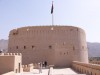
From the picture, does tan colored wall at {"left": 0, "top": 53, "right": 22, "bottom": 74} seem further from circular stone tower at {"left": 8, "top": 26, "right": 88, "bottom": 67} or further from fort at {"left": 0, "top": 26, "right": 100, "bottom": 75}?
circular stone tower at {"left": 8, "top": 26, "right": 88, "bottom": 67}

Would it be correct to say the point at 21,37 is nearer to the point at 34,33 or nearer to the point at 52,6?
the point at 34,33

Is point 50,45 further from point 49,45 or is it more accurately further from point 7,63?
point 7,63

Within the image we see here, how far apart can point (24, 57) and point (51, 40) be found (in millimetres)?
4255

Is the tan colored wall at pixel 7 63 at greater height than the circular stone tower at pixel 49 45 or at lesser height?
lesser

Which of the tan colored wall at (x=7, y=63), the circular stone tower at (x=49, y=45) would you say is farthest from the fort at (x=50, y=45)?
the tan colored wall at (x=7, y=63)

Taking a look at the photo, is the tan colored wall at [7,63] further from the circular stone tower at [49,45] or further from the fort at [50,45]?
the circular stone tower at [49,45]

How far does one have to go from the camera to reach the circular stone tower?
974 inches

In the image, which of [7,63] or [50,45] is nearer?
[7,63]

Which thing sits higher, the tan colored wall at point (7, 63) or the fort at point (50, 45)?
the fort at point (50, 45)

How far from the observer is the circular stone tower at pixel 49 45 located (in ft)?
81.2

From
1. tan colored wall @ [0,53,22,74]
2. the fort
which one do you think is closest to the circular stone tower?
the fort

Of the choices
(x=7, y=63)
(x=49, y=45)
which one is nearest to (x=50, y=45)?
(x=49, y=45)

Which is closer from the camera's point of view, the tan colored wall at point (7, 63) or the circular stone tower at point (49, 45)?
the tan colored wall at point (7, 63)

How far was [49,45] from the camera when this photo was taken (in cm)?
2514
